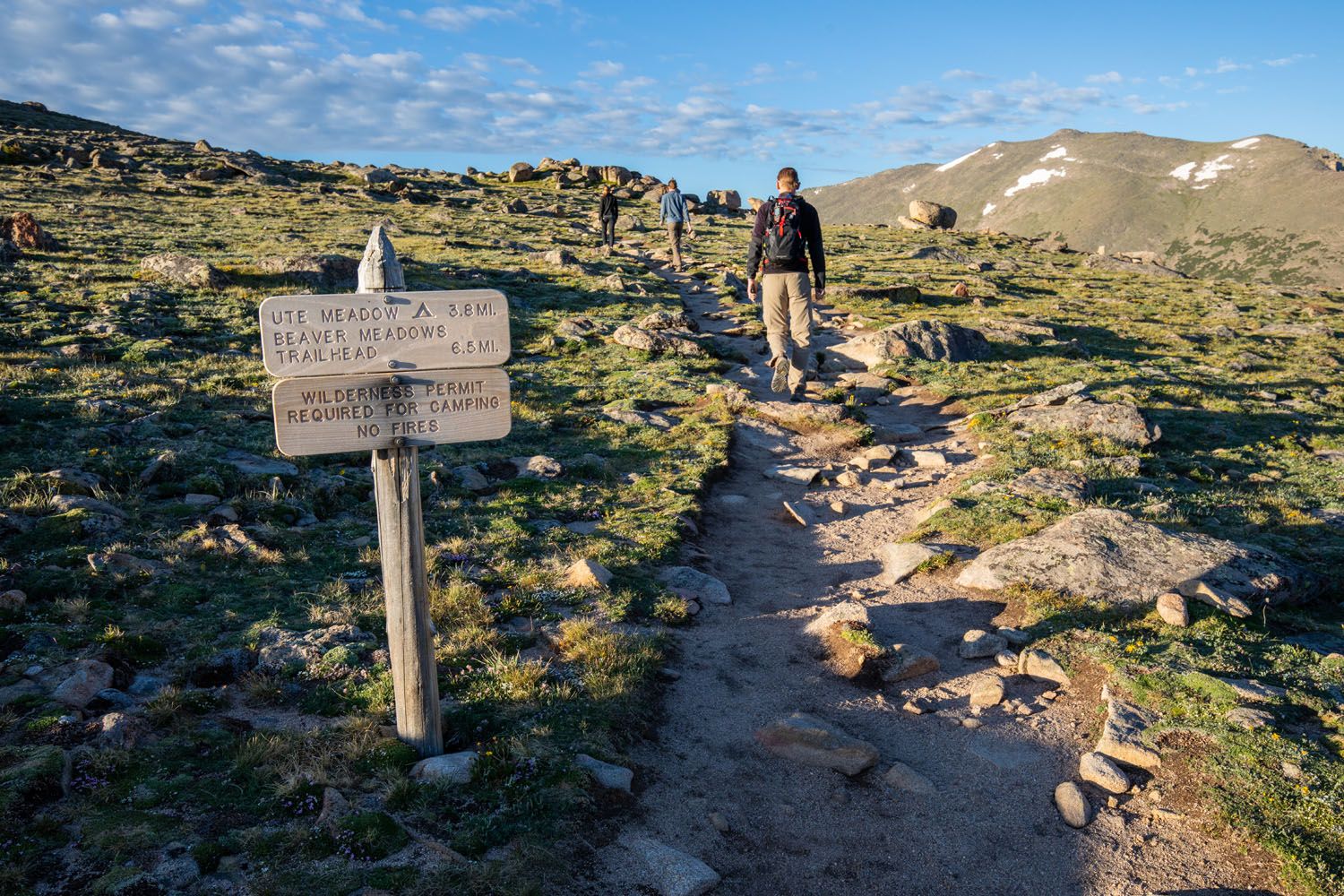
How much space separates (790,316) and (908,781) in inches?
395

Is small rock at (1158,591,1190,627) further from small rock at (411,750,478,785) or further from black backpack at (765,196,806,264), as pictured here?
black backpack at (765,196,806,264)

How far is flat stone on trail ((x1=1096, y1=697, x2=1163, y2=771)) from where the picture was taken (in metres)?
5.62

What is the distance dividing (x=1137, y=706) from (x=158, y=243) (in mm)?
36921

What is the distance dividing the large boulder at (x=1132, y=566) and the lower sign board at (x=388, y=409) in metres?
6.16

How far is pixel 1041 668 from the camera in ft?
22.6

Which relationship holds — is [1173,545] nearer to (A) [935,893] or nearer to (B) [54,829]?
(A) [935,893]

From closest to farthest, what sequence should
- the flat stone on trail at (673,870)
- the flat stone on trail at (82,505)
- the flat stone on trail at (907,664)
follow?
the flat stone on trail at (673,870), the flat stone on trail at (907,664), the flat stone on trail at (82,505)

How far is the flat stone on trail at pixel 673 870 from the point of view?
4.60 metres

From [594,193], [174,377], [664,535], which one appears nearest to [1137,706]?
[664,535]

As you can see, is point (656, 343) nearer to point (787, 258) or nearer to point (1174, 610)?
point (787, 258)

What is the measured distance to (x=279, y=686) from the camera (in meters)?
6.22

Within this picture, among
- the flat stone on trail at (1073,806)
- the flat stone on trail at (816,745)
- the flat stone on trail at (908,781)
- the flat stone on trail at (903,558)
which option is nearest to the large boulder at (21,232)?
the flat stone on trail at (903,558)

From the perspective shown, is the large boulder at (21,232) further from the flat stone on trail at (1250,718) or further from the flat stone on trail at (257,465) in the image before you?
→ the flat stone on trail at (1250,718)

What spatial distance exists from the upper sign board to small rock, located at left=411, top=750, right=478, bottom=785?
→ 2.72 meters
